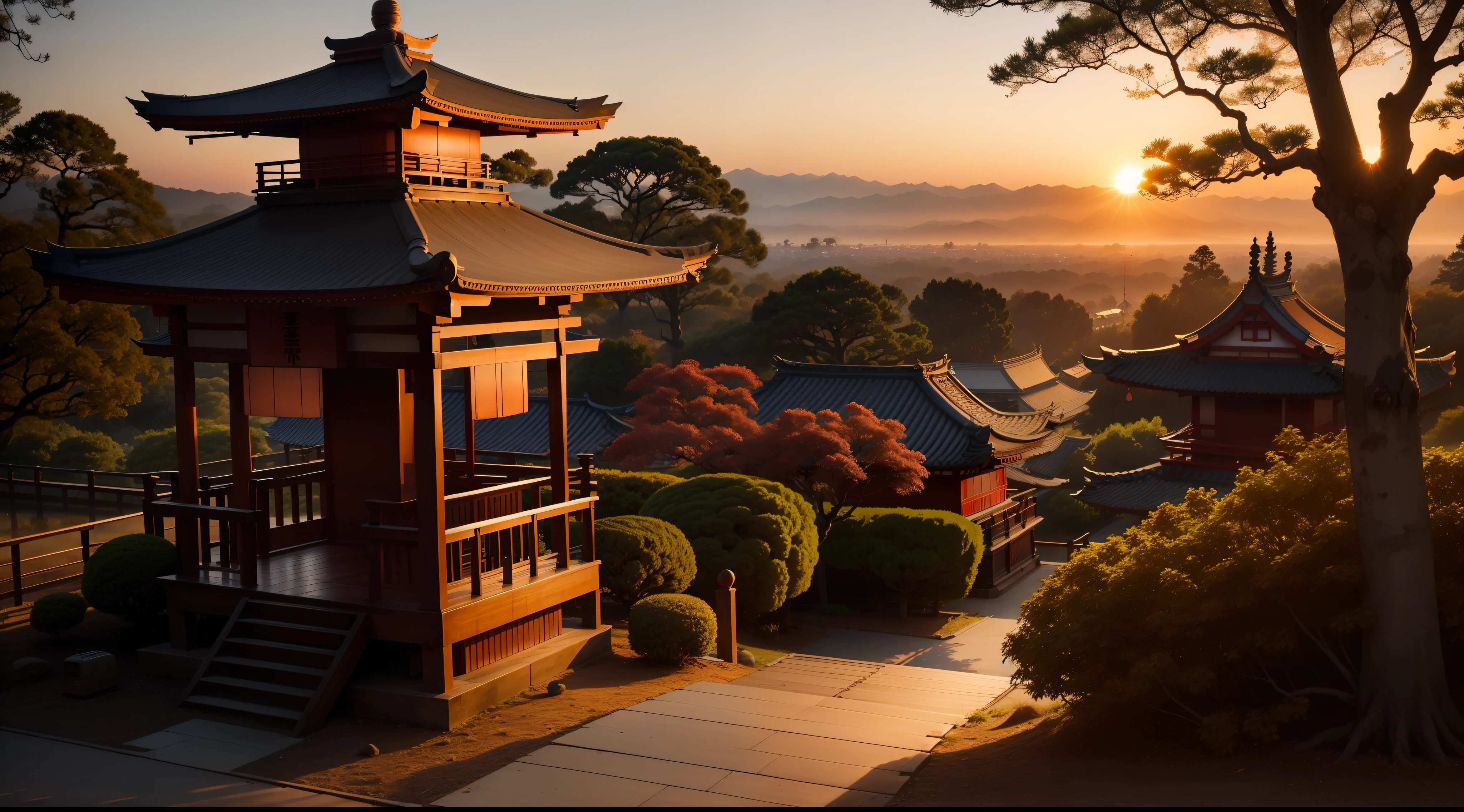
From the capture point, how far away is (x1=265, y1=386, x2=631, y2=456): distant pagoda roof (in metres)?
29.6

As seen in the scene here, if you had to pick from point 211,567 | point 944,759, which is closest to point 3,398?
point 211,567

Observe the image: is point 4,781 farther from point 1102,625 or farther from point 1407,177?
point 1407,177

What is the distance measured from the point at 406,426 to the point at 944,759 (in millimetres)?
6190

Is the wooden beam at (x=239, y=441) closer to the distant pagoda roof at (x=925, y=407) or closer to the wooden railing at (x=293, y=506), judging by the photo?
the wooden railing at (x=293, y=506)

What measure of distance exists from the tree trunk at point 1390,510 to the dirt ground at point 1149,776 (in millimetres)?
328

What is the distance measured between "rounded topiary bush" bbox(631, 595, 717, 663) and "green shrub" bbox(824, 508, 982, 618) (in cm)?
892

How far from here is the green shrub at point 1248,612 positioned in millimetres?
7664

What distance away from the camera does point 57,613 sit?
421 inches

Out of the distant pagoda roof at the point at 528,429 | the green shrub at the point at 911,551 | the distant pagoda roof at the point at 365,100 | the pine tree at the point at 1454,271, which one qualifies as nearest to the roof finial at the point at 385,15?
the distant pagoda roof at the point at 365,100

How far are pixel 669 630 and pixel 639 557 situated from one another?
5.06ft

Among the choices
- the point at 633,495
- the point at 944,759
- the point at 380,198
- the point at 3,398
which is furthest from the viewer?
the point at 3,398

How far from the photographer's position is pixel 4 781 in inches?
307

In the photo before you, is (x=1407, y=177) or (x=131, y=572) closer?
(x=1407, y=177)

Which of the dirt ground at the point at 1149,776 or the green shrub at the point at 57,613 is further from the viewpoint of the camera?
the green shrub at the point at 57,613
